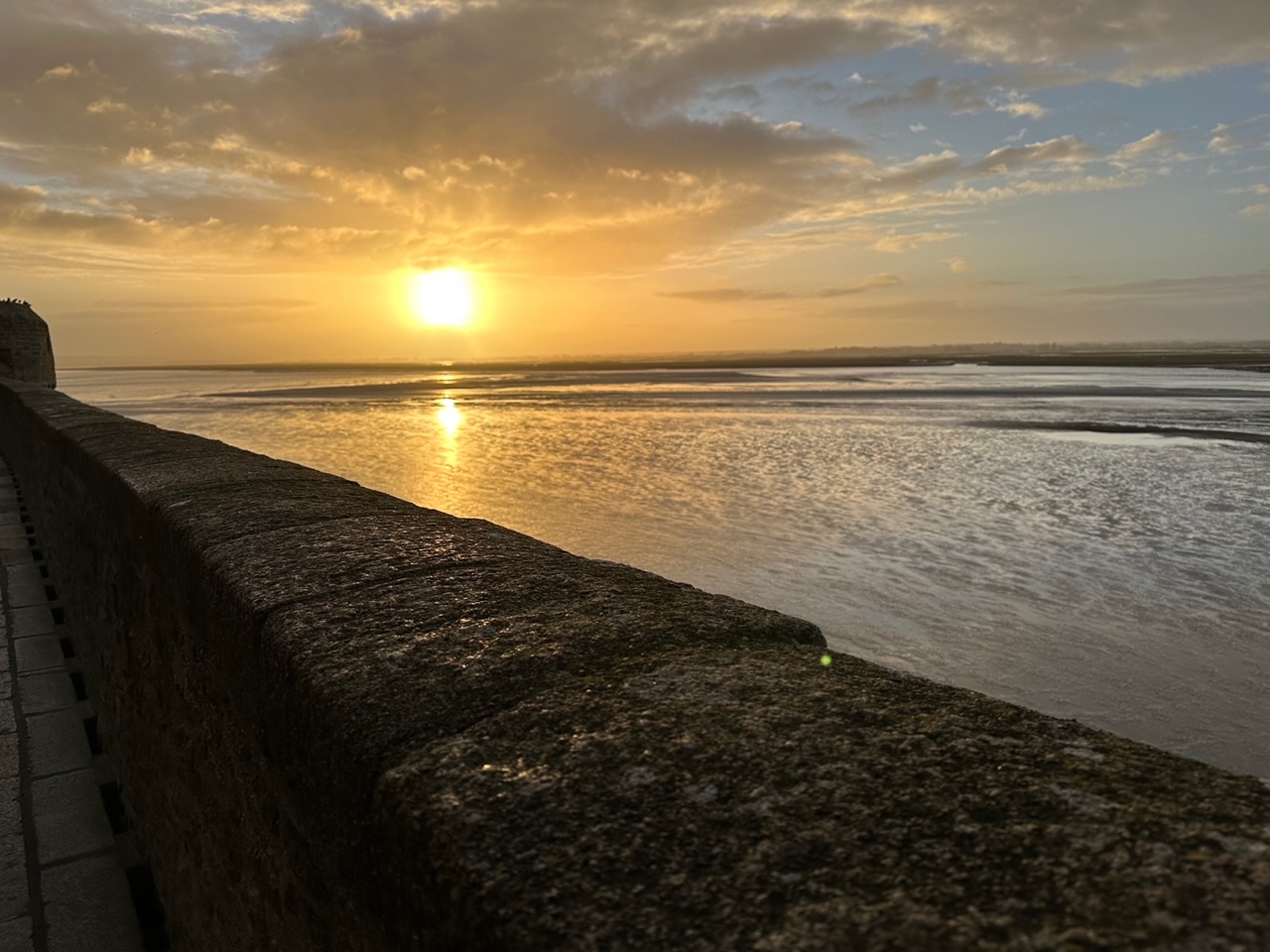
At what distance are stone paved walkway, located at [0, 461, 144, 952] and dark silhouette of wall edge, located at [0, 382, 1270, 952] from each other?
0.62 m

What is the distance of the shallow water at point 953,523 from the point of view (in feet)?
18.1

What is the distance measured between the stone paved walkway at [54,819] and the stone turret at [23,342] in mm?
25331

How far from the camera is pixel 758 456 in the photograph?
621 inches

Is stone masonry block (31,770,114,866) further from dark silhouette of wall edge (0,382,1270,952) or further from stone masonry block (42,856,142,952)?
dark silhouette of wall edge (0,382,1270,952)

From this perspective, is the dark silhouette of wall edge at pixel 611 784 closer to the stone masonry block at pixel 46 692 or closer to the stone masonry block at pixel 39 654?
the stone masonry block at pixel 46 692

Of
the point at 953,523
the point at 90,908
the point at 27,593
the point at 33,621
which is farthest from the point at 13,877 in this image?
the point at 953,523

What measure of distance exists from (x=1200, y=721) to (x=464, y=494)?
9.33 m

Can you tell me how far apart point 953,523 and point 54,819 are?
29.2ft

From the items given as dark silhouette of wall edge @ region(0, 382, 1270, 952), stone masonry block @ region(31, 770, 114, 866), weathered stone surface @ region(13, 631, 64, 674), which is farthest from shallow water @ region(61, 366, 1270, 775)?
weathered stone surface @ region(13, 631, 64, 674)

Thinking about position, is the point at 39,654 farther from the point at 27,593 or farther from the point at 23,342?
the point at 23,342

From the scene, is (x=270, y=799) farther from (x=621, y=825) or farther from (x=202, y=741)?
(x=621, y=825)

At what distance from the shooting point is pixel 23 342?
25422 mm

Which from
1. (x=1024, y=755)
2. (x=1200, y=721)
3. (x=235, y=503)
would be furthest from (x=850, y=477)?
(x=1024, y=755)

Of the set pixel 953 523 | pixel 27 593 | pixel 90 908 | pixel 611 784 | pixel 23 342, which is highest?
pixel 23 342
